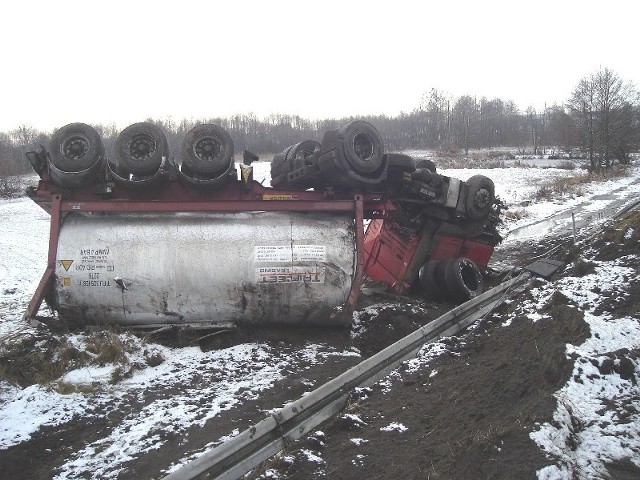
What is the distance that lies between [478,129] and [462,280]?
85115 mm

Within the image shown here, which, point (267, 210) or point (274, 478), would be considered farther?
point (267, 210)

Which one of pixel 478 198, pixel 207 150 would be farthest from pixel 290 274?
pixel 478 198

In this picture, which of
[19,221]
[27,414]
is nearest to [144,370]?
[27,414]

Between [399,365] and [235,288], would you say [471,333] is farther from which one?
[235,288]

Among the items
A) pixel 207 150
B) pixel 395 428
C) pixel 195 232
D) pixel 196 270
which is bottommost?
pixel 395 428

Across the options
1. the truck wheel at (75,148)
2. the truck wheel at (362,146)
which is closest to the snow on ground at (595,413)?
the truck wheel at (362,146)

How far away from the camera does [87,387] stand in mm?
4727

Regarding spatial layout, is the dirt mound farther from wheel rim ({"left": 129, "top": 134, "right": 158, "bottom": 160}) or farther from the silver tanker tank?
wheel rim ({"left": 129, "top": 134, "right": 158, "bottom": 160})

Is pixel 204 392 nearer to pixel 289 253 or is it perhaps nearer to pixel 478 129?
pixel 289 253

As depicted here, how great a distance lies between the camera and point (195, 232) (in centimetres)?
624

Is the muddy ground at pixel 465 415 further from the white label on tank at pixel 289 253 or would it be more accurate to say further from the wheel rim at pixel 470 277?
the wheel rim at pixel 470 277

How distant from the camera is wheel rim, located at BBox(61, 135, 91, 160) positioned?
6125mm

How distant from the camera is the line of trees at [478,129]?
38188 millimetres

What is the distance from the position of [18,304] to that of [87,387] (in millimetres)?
3787
